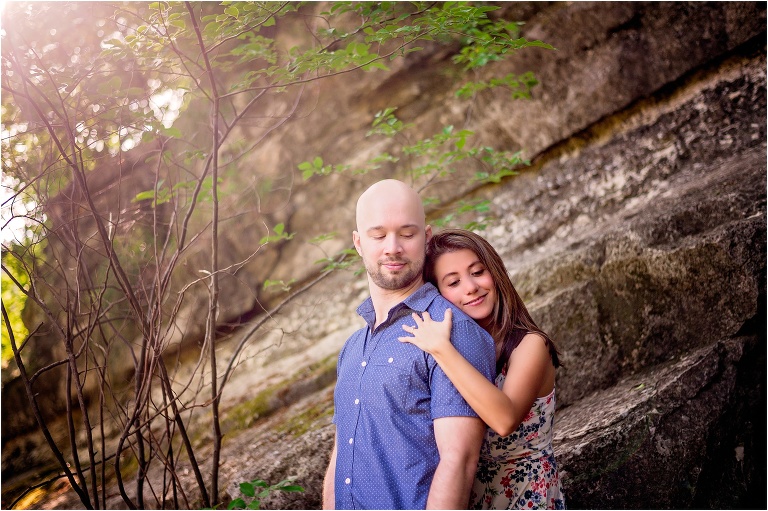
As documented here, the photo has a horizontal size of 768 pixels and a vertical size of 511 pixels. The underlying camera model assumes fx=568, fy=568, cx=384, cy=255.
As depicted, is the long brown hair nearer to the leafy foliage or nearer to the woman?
the woman

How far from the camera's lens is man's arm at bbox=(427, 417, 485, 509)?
182 cm

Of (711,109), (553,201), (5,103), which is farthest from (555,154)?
(5,103)

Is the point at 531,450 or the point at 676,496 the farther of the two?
the point at 676,496

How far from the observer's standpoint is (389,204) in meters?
2.22

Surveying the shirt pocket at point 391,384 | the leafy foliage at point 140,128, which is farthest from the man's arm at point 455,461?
the leafy foliage at point 140,128

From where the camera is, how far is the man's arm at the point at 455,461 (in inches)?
71.7

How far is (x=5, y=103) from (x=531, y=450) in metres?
4.24

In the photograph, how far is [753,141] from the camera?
4.93 m

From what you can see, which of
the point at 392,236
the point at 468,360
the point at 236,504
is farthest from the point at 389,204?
the point at 236,504

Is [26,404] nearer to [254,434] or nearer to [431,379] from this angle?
[254,434]

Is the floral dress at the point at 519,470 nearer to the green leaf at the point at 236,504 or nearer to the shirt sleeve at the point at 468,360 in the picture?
the shirt sleeve at the point at 468,360

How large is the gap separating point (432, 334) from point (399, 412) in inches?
11.7

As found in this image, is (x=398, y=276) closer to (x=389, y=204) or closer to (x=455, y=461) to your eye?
(x=389, y=204)

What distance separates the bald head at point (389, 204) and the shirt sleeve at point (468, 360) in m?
0.44
